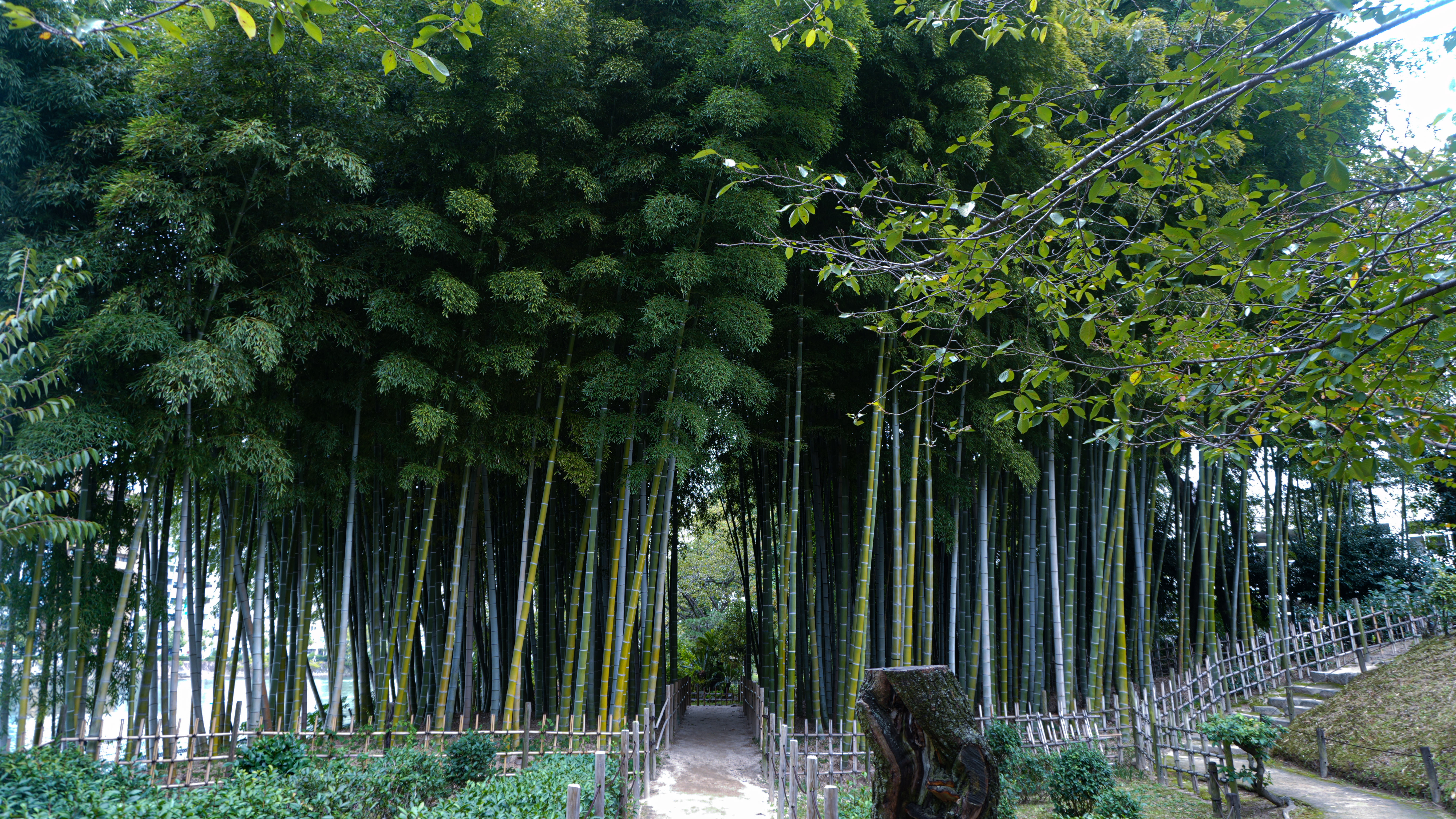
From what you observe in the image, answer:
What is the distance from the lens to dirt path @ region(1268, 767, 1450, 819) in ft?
16.0

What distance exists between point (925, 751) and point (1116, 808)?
6.88 ft

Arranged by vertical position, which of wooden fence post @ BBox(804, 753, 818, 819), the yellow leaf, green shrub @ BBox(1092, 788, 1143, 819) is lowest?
green shrub @ BBox(1092, 788, 1143, 819)

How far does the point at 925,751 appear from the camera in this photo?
9.56ft

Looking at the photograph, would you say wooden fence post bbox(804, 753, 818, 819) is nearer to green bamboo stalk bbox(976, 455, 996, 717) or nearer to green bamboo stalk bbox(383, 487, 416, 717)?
green bamboo stalk bbox(976, 455, 996, 717)

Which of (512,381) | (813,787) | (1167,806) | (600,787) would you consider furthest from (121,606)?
(1167,806)

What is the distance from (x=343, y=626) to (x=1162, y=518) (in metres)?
8.67

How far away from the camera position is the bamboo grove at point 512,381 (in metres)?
4.67

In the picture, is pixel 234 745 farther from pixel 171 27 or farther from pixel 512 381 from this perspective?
pixel 171 27

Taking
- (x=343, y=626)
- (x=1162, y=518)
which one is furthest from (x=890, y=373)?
(x=1162, y=518)

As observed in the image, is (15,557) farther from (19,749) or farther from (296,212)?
(296,212)

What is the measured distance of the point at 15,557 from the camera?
4.77 m

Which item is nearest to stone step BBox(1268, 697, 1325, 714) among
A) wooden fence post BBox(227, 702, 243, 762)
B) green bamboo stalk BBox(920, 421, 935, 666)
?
green bamboo stalk BBox(920, 421, 935, 666)

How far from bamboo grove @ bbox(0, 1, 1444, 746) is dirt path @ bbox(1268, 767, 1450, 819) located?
123cm

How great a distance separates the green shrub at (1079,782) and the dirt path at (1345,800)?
117 centimetres
